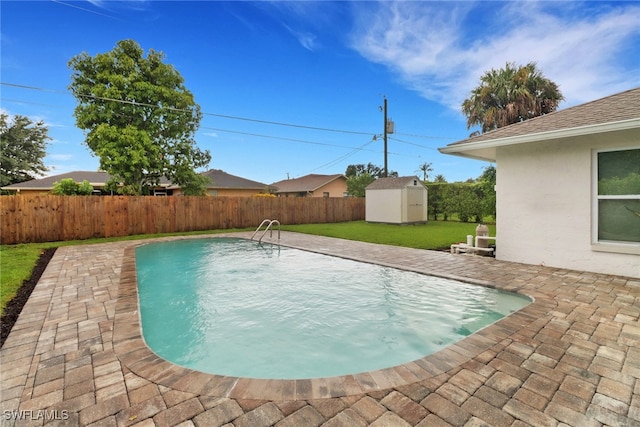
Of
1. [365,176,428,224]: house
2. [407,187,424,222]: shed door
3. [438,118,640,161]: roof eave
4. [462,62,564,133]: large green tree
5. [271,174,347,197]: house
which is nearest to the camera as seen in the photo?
[438,118,640,161]: roof eave

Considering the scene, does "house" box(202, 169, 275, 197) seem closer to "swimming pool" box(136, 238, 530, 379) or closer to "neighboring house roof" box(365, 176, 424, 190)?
"neighboring house roof" box(365, 176, 424, 190)

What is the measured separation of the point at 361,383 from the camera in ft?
7.75

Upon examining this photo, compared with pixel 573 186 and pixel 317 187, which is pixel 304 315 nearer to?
pixel 573 186

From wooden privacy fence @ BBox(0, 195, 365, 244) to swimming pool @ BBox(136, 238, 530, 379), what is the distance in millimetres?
7136

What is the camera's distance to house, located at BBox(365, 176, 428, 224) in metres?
17.2

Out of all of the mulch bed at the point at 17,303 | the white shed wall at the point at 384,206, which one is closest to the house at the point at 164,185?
the white shed wall at the point at 384,206

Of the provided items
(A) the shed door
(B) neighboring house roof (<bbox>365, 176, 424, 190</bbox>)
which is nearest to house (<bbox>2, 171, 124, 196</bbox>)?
(B) neighboring house roof (<bbox>365, 176, 424, 190</bbox>)

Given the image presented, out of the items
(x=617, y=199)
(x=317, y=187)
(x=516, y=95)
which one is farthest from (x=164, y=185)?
(x=617, y=199)

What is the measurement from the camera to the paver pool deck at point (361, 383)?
6.42 feet

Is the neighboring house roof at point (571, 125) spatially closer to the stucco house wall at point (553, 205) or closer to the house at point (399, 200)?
the stucco house wall at point (553, 205)

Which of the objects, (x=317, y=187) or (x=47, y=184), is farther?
(x=317, y=187)

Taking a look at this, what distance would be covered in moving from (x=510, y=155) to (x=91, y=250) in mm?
11712

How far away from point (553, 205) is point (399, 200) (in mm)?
11049

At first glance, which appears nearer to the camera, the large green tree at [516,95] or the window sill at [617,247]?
the window sill at [617,247]
